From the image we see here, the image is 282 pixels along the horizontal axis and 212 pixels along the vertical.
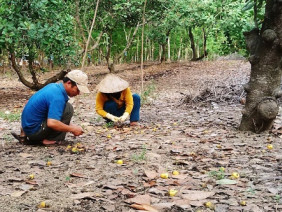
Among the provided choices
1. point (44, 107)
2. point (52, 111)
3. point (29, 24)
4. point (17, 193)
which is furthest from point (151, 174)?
point (29, 24)

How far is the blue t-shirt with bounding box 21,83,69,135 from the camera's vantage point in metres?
→ 4.41

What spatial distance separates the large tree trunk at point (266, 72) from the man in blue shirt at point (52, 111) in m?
2.48

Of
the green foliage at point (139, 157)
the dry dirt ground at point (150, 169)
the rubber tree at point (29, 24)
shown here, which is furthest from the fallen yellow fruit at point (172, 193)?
the rubber tree at point (29, 24)

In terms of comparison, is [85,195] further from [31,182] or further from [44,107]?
[44,107]

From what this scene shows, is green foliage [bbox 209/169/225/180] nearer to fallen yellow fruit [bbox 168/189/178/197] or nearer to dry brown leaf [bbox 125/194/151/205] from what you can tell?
fallen yellow fruit [bbox 168/189/178/197]

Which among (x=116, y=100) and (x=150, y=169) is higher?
(x=116, y=100)

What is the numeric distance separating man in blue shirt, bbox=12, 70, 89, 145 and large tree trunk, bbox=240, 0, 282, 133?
2.48m

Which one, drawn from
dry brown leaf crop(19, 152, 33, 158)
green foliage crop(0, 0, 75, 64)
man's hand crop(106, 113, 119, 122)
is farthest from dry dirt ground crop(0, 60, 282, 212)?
green foliage crop(0, 0, 75, 64)

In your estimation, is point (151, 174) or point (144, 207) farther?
point (151, 174)

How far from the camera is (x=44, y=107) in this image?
4566 mm

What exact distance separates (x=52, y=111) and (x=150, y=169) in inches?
60.1

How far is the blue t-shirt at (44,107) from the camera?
14.5ft

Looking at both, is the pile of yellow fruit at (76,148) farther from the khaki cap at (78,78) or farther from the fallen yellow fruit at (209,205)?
the fallen yellow fruit at (209,205)

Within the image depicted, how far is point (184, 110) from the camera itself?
26.1 feet
